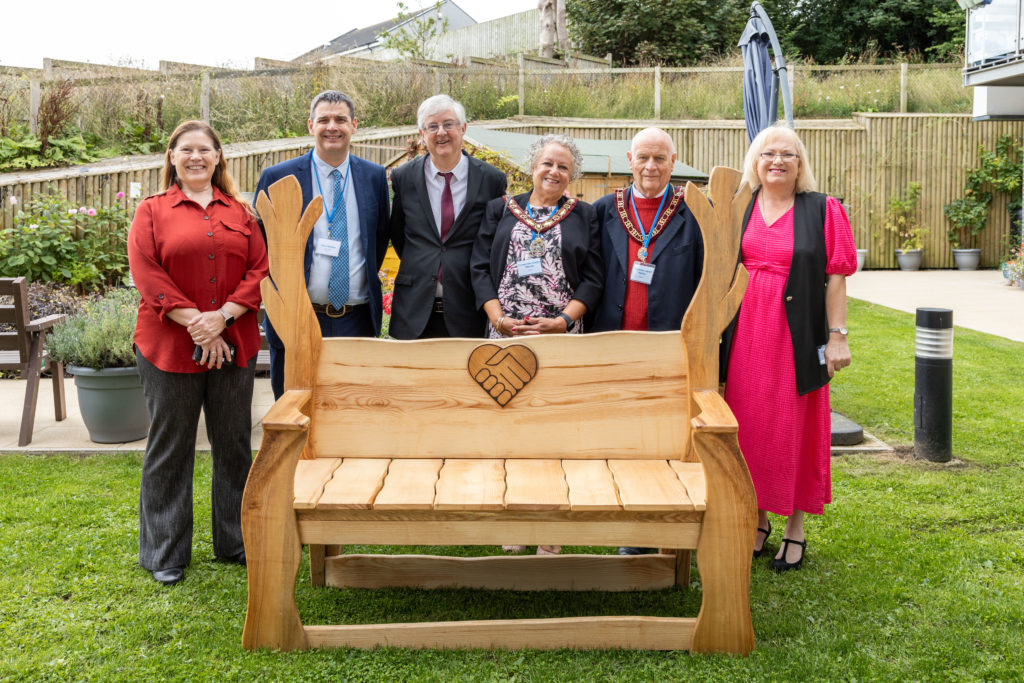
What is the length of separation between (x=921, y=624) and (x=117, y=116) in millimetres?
15453

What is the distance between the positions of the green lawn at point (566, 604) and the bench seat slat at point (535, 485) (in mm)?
533

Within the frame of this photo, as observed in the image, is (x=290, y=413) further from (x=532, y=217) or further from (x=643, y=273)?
(x=643, y=273)

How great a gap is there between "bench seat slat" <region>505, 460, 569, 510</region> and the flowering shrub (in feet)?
26.4

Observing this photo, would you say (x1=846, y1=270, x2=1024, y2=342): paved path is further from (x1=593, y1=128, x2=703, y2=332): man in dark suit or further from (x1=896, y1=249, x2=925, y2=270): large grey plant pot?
(x1=593, y1=128, x2=703, y2=332): man in dark suit

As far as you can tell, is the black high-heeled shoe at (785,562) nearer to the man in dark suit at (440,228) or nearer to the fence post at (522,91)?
the man in dark suit at (440,228)

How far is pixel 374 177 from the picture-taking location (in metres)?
3.88

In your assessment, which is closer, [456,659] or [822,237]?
[456,659]

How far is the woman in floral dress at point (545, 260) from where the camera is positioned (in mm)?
3576

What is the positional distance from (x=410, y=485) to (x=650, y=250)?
1.41 metres

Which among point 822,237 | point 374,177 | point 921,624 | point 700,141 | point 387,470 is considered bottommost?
point 921,624

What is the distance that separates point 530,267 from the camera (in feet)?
11.7

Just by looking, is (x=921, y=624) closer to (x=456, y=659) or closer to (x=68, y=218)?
(x=456, y=659)

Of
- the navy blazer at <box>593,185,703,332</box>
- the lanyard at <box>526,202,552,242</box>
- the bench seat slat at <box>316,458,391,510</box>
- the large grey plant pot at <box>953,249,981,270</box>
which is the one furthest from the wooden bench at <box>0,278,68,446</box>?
the large grey plant pot at <box>953,249,981,270</box>

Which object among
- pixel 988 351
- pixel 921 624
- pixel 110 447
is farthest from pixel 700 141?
pixel 921 624
